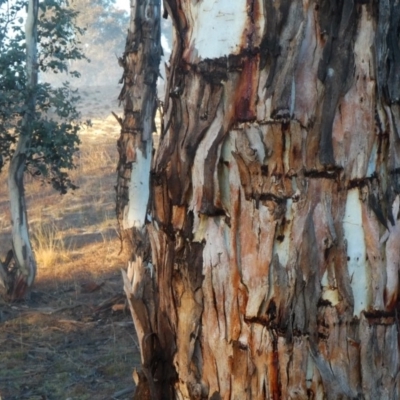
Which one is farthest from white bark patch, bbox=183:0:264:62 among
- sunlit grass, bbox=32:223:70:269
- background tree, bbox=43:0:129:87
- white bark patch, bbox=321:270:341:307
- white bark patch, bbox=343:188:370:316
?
background tree, bbox=43:0:129:87

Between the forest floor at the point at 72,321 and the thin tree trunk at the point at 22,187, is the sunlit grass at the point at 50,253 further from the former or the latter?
the thin tree trunk at the point at 22,187

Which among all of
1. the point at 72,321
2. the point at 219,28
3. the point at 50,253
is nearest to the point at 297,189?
the point at 219,28

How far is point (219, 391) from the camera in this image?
1.59 meters

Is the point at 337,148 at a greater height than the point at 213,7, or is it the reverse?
the point at 213,7

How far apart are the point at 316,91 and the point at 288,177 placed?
0.18 metres

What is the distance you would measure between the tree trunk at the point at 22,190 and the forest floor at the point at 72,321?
0.27 m

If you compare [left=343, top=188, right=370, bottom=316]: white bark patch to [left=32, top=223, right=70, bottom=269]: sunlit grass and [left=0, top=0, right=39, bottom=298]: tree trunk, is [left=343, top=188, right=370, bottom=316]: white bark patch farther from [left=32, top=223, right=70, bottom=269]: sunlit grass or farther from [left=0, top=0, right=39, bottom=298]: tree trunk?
[left=32, top=223, right=70, bottom=269]: sunlit grass

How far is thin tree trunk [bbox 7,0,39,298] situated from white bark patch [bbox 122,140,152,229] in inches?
67.4

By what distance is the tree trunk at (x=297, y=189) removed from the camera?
147 cm

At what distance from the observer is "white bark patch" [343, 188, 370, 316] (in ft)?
4.89

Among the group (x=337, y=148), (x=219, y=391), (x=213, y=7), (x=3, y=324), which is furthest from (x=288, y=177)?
(x=3, y=324)

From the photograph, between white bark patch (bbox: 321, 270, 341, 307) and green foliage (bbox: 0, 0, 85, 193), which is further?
green foliage (bbox: 0, 0, 85, 193)

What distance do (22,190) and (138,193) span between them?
208cm

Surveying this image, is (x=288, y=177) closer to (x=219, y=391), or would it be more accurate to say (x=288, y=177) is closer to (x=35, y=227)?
(x=219, y=391)
